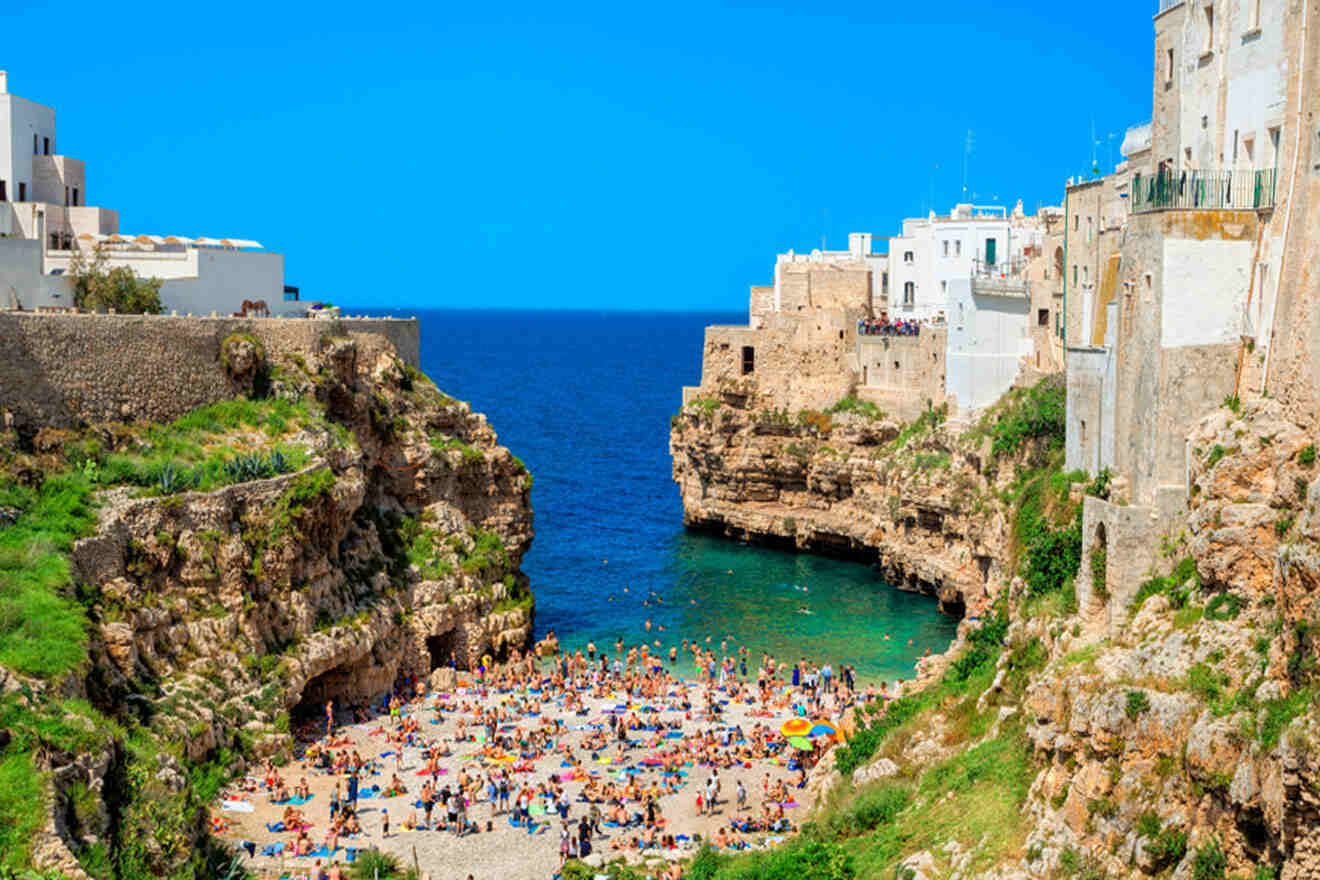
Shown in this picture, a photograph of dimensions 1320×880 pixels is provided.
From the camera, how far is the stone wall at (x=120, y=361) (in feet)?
118

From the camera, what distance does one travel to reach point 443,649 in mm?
42656

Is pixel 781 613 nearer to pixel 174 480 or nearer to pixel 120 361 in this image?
pixel 174 480

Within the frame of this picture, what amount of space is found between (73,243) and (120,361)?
10.7m

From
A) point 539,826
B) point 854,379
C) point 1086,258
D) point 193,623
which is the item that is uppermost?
point 1086,258

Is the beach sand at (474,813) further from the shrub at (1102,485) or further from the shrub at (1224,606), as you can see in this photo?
the shrub at (1224,606)

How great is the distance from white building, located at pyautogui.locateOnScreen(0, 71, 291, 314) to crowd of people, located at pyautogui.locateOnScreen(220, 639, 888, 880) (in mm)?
14094

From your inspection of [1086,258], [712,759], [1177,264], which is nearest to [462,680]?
[712,759]

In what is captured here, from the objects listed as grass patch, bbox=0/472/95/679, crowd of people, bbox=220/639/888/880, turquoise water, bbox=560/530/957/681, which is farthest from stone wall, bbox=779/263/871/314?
grass patch, bbox=0/472/95/679

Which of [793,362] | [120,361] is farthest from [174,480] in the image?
[793,362]

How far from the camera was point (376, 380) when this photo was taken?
45688 mm

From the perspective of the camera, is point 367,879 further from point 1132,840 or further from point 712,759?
point 1132,840

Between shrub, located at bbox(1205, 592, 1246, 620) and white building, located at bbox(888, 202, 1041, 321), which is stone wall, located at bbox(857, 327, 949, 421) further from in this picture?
shrub, located at bbox(1205, 592, 1246, 620)

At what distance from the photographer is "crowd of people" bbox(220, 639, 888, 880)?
102 ft

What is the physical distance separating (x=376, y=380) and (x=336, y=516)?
7.40 metres
